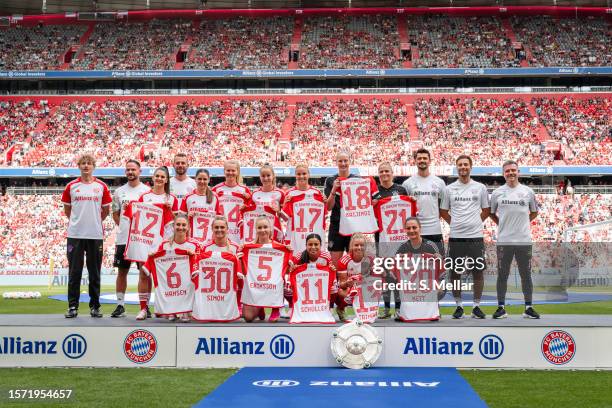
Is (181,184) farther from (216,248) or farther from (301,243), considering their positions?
(301,243)

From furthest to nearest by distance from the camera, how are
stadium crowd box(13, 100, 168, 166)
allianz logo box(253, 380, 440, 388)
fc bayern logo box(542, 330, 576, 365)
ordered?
stadium crowd box(13, 100, 168, 166) < fc bayern logo box(542, 330, 576, 365) < allianz logo box(253, 380, 440, 388)

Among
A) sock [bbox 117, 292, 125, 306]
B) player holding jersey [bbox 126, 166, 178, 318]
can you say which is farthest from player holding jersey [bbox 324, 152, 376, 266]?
sock [bbox 117, 292, 125, 306]

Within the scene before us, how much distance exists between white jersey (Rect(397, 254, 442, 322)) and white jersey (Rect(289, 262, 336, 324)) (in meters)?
0.87

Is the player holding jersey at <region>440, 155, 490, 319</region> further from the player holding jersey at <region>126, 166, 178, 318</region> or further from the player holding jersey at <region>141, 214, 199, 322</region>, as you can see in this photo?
the player holding jersey at <region>126, 166, 178, 318</region>

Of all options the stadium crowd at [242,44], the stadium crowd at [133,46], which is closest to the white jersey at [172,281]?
the stadium crowd at [242,44]

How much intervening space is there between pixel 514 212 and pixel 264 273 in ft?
10.7

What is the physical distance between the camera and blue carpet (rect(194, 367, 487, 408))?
18.4 feet

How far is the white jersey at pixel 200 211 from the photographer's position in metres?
9.10

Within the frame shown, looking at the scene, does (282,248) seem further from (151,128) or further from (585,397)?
(151,128)

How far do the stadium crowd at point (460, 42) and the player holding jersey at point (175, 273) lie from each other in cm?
3583

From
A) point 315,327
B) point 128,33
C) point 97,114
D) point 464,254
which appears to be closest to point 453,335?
point 464,254

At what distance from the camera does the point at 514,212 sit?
8.47m

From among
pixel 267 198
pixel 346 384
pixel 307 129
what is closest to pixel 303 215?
pixel 267 198

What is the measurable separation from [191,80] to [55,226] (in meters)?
14.9
